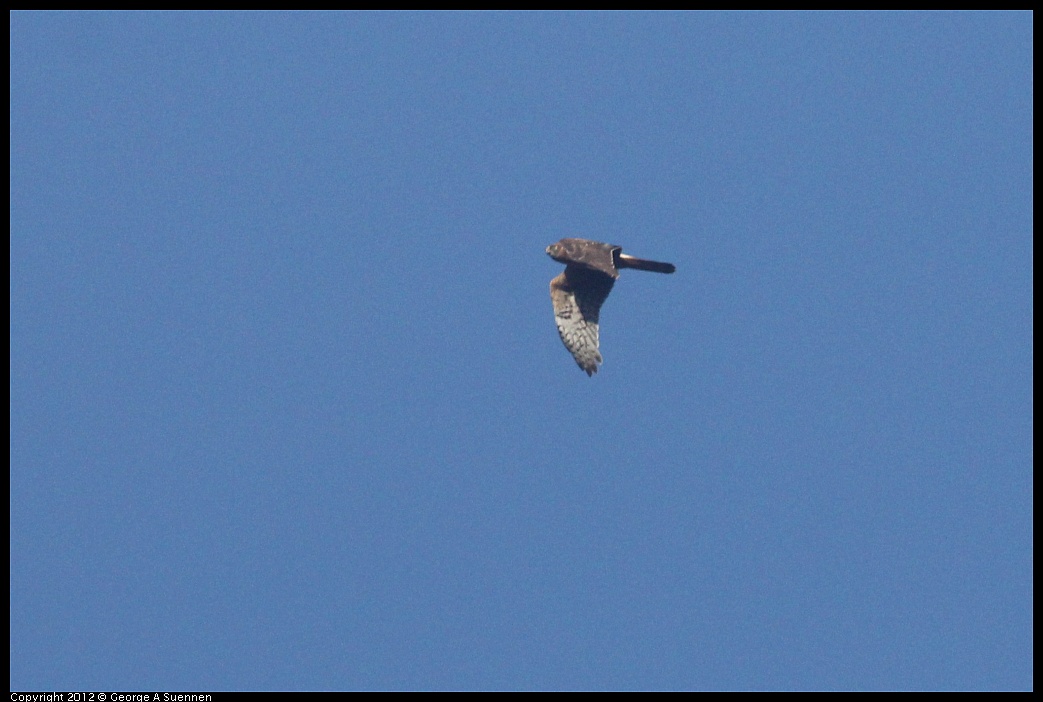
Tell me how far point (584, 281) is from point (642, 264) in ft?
4.68

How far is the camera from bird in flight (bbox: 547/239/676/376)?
→ 38.5 meters

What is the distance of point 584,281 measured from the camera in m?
39.1

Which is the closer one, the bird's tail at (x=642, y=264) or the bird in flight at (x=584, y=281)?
the bird in flight at (x=584, y=281)

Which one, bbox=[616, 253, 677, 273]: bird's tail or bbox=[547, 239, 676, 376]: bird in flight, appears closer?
bbox=[547, 239, 676, 376]: bird in flight

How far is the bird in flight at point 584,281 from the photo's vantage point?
38500 millimetres

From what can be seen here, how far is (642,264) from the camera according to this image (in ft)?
129

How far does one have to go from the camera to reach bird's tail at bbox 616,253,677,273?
3903cm

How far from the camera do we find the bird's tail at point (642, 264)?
39031 mm

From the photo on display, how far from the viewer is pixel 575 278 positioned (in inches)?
1542
